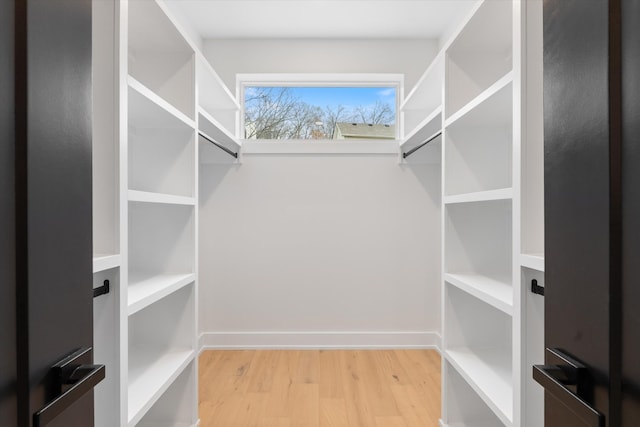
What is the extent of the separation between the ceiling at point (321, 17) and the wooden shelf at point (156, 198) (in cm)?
160

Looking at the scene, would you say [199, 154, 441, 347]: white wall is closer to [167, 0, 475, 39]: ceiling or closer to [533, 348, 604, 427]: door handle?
[167, 0, 475, 39]: ceiling

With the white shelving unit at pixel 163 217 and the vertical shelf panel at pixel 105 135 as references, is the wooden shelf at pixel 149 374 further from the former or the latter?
the vertical shelf panel at pixel 105 135

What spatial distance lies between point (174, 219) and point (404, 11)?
2.12 meters

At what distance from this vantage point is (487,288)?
158cm

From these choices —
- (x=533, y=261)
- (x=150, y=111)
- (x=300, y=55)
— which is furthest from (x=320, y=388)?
(x=300, y=55)

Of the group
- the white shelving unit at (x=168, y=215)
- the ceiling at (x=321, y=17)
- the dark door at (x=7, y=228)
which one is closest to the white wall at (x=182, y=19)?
the ceiling at (x=321, y=17)

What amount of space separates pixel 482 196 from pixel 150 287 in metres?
1.35

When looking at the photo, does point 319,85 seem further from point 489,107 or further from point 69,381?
point 69,381

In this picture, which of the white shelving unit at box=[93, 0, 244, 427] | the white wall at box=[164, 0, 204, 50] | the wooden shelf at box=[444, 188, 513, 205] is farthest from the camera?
the white wall at box=[164, 0, 204, 50]

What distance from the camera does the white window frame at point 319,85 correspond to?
10.4ft

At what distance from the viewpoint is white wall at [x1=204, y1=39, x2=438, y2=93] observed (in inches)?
125

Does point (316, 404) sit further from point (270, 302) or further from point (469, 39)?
point (469, 39)

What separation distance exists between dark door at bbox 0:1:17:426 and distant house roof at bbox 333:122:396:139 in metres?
2.92

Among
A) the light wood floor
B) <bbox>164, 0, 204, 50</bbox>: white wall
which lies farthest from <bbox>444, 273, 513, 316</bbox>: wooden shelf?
<bbox>164, 0, 204, 50</bbox>: white wall
